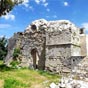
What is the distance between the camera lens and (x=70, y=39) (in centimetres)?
2581

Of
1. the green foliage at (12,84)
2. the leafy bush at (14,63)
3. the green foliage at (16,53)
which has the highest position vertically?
the green foliage at (16,53)

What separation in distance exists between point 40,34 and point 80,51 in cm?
508

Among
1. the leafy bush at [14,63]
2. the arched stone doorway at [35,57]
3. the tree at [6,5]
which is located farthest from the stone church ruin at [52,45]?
the tree at [6,5]

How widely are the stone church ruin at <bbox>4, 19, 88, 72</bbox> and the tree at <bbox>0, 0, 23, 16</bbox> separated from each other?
5.84 metres

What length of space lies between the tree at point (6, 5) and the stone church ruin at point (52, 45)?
584 centimetres

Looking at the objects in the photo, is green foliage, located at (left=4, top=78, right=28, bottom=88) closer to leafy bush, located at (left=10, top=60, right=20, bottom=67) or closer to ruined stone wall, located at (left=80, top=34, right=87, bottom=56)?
leafy bush, located at (left=10, top=60, right=20, bottom=67)

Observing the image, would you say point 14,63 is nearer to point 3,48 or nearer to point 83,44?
point 83,44

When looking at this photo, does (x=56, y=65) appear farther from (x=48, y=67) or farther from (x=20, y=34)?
(x=20, y=34)

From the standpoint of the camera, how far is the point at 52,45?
1065 inches

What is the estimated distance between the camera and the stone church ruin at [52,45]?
2595cm

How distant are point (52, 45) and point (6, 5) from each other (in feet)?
23.4

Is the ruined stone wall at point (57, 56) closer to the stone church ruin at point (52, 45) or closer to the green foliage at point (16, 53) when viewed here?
the stone church ruin at point (52, 45)

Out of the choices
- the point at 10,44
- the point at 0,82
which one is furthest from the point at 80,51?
the point at 0,82

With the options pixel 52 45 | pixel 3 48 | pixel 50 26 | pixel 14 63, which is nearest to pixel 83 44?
pixel 52 45
